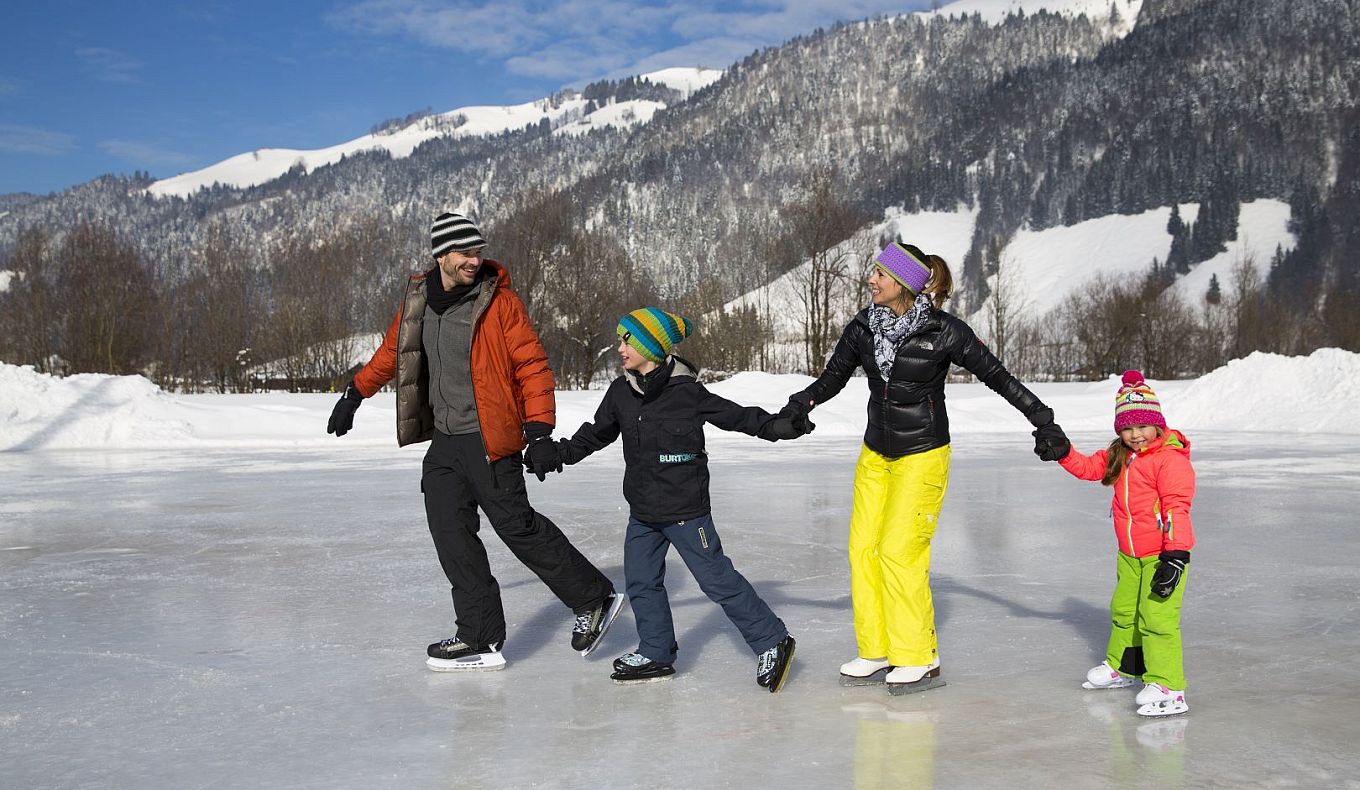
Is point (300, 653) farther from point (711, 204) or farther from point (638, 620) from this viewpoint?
point (711, 204)

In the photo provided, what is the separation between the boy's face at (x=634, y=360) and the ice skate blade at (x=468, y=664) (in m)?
1.32

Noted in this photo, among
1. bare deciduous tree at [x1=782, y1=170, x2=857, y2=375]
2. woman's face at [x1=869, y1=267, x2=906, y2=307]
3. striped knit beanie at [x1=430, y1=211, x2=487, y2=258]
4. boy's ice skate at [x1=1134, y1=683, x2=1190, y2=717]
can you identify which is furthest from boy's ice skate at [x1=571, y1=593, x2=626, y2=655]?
bare deciduous tree at [x1=782, y1=170, x2=857, y2=375]

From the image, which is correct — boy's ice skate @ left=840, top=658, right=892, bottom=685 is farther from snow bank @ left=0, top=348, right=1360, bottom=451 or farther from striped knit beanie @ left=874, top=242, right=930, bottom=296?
snow bank @ left=0, top=348, right=1360, bottom=451

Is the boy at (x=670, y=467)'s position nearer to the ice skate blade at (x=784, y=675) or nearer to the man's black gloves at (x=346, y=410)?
the ice skate blade at (x=784, y=675)

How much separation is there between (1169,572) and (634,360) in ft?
6.55

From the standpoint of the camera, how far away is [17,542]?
25.5 ft

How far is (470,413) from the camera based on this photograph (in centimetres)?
422

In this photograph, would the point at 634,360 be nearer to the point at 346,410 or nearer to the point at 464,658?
the point at 346,410

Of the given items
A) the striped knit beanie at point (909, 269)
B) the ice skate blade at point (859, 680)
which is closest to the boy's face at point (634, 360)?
the striped knit beanie at point (909, 269)

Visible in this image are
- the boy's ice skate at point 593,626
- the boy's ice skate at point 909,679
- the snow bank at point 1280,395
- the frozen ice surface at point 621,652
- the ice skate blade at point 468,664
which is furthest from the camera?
the snow bank at point 1280,395

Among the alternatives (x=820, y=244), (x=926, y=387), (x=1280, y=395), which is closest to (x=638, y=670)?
(x=926, y=387)

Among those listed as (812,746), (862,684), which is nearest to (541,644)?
(862,684)

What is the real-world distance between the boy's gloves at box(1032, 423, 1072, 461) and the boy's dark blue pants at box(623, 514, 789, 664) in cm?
116

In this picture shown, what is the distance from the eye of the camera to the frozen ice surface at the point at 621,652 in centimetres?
320
